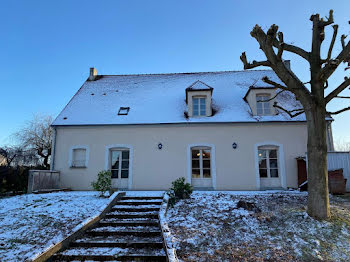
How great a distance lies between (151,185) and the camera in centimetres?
1041

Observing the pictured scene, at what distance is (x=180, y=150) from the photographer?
10586 millimetres

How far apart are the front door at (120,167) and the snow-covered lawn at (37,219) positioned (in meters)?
2.06

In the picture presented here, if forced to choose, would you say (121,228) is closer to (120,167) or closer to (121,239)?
→ (121,239)

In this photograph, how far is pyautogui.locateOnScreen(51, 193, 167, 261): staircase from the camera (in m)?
4.41

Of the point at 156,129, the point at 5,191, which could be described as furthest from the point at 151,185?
the point at 5,191

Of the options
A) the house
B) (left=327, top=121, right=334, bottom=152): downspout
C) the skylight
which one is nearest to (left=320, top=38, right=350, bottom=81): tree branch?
the house

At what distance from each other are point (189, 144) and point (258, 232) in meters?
5.74

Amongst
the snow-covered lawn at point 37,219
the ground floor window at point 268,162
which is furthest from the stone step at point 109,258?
the ground floor window at point 268,162

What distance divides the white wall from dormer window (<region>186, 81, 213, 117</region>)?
0.80 m

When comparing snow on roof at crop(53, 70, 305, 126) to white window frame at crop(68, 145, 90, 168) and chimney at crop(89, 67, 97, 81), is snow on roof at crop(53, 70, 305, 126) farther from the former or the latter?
white window frame at crop(68, 145, 90, 168)

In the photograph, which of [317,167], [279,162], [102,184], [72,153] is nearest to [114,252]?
[102,184]

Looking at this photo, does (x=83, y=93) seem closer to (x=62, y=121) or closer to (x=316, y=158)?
(x=62, y=121)

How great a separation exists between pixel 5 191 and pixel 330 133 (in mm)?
14551

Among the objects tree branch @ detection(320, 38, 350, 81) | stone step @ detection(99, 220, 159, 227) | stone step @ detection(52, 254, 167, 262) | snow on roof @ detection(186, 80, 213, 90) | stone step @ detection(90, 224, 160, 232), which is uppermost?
snow on roof @ detection(186, 80, 213, 90)
